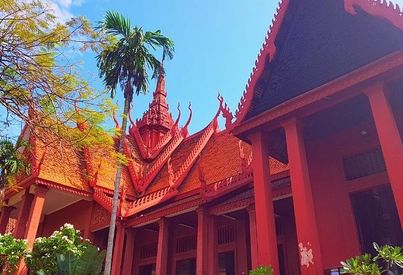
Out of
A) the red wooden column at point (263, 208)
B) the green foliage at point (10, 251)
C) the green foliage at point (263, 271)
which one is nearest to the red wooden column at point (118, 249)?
the green foliage at point (10, 251)

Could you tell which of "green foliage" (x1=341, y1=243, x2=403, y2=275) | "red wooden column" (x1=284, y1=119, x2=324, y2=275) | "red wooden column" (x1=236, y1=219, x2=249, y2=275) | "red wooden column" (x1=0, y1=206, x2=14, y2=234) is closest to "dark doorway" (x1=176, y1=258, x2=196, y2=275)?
"red wooden column" (x1=236, y1=219, x2=249, y2=275)

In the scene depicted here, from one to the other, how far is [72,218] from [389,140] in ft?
47.8

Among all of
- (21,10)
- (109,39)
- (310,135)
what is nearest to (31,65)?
(21,10)

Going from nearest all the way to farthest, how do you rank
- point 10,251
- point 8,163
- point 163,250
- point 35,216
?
point 10,251, point 163,250, point 8,163, point 35,216

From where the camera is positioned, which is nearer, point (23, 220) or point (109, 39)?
point (109, 39)

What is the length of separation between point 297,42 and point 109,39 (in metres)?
3.75

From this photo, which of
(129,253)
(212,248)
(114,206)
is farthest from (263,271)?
(129,253)

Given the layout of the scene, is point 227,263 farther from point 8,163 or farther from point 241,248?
point 8,163

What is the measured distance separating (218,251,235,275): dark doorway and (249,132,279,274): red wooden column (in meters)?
5.35

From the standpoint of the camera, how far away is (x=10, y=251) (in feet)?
36.0

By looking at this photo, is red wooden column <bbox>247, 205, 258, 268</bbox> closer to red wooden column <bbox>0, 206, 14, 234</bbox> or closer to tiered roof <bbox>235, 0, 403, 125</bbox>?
tiered roof <bbox>235, 0, 403, 125</bbox>

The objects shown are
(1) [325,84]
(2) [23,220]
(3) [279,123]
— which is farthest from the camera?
(2) [23,220]

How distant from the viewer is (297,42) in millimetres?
7500

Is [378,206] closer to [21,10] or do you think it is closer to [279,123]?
[279,123]
